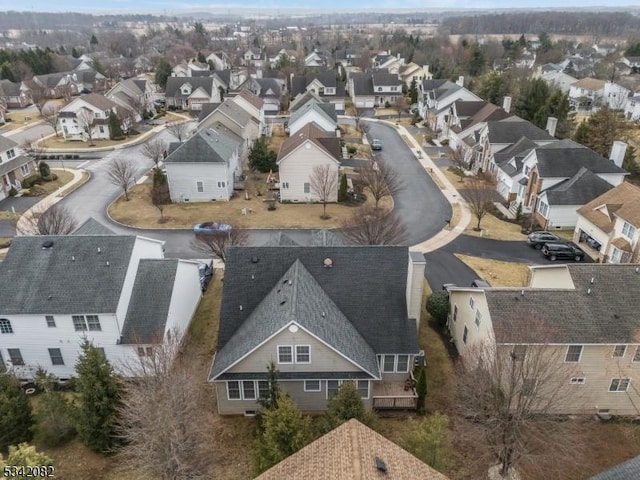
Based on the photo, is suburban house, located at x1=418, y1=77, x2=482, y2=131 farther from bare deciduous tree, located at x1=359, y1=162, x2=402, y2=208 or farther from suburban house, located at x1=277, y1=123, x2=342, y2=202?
suburban house, located at x1=277, y1=123, x2=342, y2=202

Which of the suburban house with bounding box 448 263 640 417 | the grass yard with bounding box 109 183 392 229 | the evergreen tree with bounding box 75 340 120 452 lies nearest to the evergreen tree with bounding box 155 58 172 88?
the grass yard with bounding box 109 183 392 229

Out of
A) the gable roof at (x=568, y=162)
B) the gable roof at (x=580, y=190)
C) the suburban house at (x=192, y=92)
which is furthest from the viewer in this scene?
→ the suburban house at (x=192, y=92)

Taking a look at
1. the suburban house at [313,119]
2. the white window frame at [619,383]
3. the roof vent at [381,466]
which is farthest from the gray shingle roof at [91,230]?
the suburban house at [313,119]

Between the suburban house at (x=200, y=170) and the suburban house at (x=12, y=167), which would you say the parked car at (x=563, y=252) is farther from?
the suburban house at (x=12, y=167)

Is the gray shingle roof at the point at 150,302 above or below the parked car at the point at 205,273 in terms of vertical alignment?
above

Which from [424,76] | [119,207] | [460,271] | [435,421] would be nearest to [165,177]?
[119,207]

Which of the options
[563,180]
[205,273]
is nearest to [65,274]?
[205,273]

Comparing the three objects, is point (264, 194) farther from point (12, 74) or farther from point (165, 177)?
point (12, 74)
